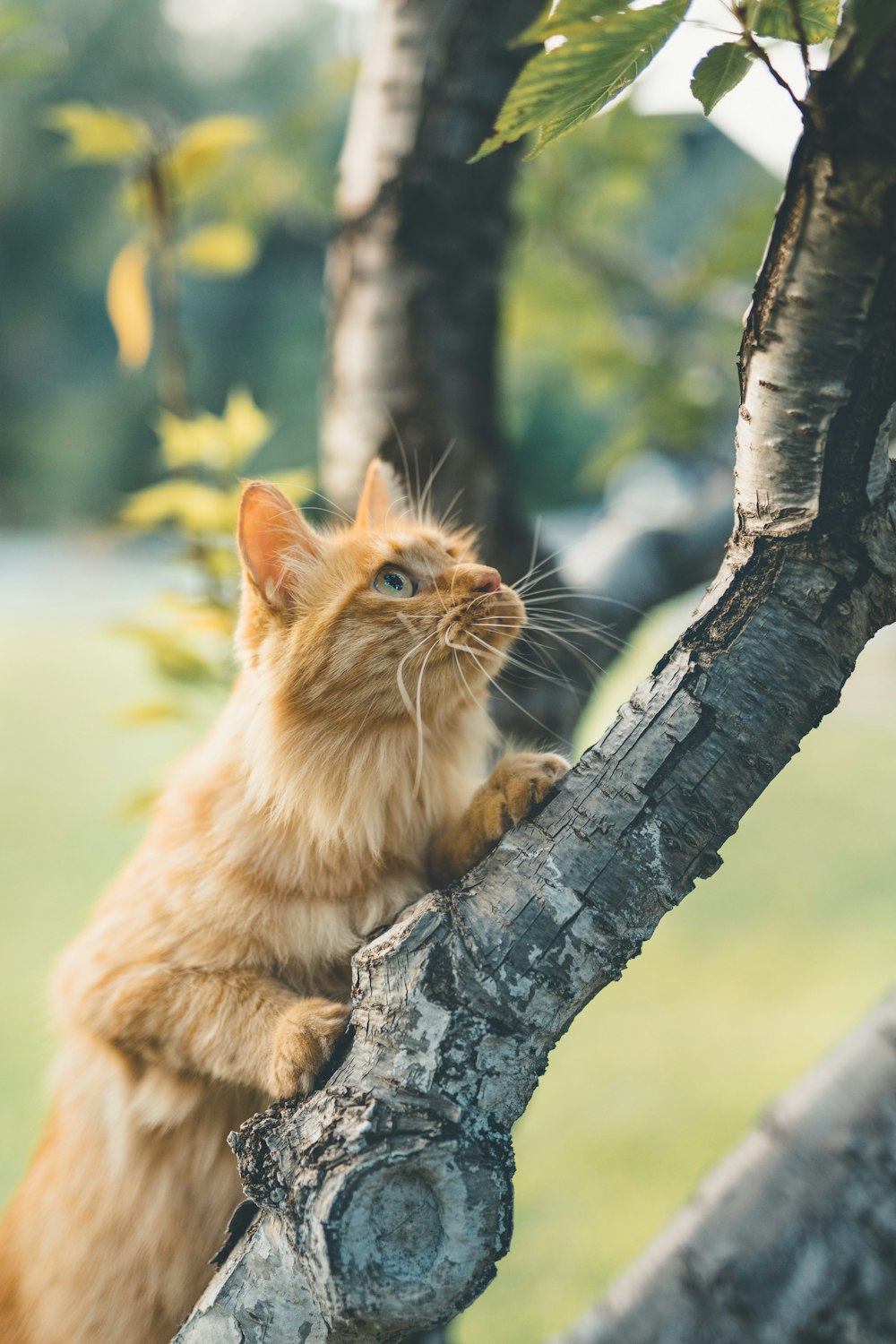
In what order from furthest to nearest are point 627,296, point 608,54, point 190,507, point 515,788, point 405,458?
point 627,296
point 190,507
point 405,458
point 515,788
point 608,54

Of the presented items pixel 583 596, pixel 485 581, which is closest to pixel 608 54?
pixel 485 581

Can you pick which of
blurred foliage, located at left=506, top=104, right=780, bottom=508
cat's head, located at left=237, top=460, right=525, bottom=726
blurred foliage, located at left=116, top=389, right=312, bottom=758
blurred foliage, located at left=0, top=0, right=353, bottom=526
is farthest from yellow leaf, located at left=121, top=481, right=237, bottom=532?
blurred foliage, located at left=0, top=0, right=353, bottom=526

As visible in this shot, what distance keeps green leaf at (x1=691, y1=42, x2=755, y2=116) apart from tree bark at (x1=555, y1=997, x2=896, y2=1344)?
0.66 meters

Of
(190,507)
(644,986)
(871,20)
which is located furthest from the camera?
(644,986)

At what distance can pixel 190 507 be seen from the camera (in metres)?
1.32

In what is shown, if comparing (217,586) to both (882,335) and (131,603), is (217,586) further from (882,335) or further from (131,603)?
(131,603)

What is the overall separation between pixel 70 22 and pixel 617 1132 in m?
7.83

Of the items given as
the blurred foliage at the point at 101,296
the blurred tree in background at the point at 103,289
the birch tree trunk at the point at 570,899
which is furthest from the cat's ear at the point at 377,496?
the blurred foliage at the point at 101,296

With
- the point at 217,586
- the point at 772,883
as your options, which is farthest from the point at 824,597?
the point at 772,883

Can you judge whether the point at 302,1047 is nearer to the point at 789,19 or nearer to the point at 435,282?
the point at 789,19

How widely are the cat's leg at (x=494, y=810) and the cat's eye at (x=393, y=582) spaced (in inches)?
7.3

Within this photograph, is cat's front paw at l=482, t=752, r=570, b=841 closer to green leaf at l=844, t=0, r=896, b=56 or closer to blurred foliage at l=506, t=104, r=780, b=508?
green leaf at l=844, t=0, r=896, b=56

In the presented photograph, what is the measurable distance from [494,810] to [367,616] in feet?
0.72

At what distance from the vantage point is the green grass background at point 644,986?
65.9 inches
